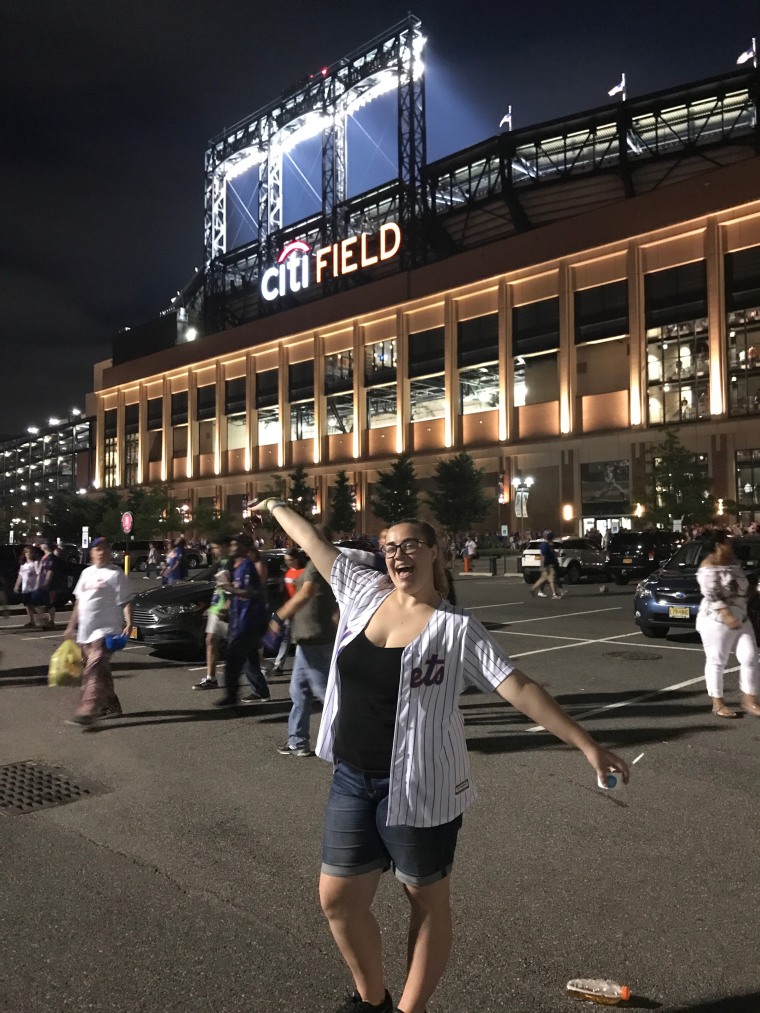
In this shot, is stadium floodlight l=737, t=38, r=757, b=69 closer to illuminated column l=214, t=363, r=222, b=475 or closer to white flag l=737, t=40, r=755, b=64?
white flag l=737, t=40, r=755, b=64

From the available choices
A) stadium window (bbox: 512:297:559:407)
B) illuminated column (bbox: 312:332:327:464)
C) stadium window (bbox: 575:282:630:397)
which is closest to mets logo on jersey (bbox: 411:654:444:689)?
stadium window (bbox: 575:282:630:397)

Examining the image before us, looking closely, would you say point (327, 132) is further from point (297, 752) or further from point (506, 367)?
point (297, 752)

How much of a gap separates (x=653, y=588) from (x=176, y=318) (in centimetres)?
8103

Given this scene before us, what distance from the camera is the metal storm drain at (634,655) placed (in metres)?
11.7

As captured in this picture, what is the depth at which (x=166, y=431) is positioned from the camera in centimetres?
7994

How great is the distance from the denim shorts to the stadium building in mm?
44812

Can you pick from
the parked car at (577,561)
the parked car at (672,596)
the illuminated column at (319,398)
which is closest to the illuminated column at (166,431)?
the illuminated column at (319,398)

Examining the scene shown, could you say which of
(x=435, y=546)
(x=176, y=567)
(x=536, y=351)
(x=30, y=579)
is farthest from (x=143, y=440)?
(x=435, y=546)

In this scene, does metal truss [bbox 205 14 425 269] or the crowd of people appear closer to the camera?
the crowd of people

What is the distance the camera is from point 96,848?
15.0ft

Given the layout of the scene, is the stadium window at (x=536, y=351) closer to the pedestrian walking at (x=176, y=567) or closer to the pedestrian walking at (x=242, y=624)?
the pedestrian walking at (x=176, y=567)

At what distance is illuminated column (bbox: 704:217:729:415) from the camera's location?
47.0m

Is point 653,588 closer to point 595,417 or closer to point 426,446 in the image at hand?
point 595,417

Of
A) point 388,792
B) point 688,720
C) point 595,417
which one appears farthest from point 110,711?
point 595,417
